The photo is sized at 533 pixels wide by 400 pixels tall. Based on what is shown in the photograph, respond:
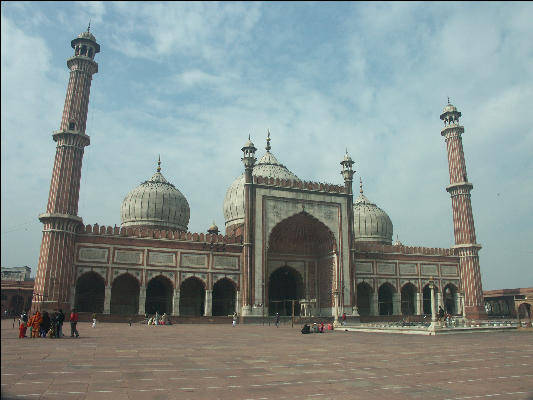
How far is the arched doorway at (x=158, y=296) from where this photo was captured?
29.2 m

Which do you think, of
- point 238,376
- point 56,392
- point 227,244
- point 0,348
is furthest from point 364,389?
point 227,244

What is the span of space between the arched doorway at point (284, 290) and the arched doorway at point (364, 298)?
16.6 ft

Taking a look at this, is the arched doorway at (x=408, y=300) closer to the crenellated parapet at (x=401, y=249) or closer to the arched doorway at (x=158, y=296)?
the crenellated parapet at (x=401, y=249)

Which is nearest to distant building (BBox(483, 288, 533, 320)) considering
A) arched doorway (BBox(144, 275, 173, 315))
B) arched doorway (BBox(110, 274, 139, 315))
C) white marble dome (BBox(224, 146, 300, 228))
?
white marble dome (BBox(224, 146, 300, 228))

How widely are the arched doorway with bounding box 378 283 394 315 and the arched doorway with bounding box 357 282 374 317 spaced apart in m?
1.26

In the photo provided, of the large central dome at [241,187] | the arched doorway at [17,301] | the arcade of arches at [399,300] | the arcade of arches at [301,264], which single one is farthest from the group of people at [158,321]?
the arched doorway at [17,301]

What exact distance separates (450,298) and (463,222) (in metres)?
6.87

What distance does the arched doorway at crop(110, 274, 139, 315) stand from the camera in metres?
28.2

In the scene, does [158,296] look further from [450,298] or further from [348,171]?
[450,298]

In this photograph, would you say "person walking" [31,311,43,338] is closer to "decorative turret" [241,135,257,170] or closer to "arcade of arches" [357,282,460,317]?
"decorative turret" [241,135,257,170]

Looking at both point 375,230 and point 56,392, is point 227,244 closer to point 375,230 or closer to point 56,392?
point 375,230

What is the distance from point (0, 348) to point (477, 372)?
25.0 ft

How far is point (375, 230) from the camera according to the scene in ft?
135

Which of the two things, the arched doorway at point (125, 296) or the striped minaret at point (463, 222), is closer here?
→ the arched doorway at point (125, 296)
